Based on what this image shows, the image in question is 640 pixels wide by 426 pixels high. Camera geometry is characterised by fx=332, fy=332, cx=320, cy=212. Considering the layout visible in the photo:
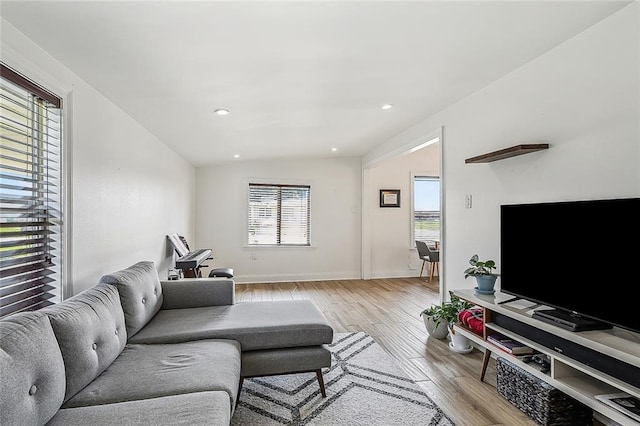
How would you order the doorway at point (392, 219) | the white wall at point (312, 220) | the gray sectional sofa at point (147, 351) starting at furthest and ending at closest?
the doorway at point (392, 219), the white wall at point (312, 220), the gray sectional sofa at point (147, 351)

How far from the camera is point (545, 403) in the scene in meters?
1.90

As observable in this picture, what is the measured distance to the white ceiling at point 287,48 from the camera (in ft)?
5.27

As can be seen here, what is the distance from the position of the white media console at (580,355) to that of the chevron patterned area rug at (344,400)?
26.8 inches

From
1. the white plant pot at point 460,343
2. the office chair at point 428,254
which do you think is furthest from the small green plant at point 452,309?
the office chair at point 428,254

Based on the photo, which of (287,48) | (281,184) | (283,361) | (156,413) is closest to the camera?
(156,413)

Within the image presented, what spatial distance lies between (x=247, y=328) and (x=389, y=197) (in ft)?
16.2

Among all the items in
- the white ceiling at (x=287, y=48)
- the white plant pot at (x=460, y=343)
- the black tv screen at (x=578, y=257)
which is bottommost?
the white plant pot at (x=460, y=343)

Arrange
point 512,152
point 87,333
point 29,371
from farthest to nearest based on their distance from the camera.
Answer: point 512,152 → point 87,333 → point 29,371

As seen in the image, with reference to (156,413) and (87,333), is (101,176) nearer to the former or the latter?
(87,333)

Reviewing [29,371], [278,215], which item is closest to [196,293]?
[29,371]

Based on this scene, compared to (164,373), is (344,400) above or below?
below

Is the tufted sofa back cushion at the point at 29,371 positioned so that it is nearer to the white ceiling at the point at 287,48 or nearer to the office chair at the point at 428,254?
the white ceiling at the point at 287,48

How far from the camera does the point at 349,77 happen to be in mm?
2520

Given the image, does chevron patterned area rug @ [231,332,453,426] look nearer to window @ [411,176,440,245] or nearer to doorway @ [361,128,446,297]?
doorway @ [361,128,446,297]
